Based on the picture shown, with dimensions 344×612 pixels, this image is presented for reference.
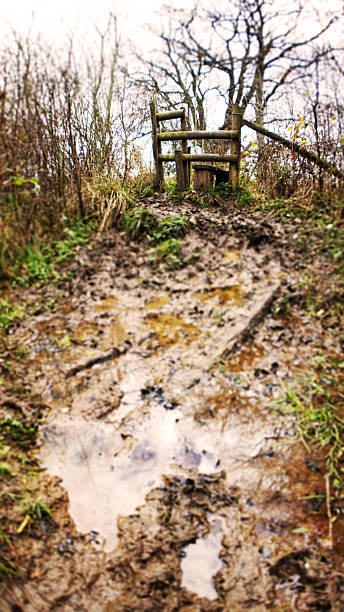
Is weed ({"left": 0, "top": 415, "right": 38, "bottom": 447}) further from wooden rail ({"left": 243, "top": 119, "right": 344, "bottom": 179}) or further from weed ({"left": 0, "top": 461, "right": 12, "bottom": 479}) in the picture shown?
wooden rail ({"left": 243, "top": 119, "right": 344, "bottom": 179})

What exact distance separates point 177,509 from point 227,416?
2.87 feet

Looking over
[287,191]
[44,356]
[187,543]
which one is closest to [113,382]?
[44,356]

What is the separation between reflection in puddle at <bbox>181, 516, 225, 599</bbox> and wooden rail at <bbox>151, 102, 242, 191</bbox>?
6103 mm

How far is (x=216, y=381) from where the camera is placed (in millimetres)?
3641

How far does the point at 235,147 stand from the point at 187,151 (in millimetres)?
1135

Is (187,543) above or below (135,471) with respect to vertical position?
below

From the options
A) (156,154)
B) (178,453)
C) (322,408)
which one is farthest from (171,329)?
(156,154)

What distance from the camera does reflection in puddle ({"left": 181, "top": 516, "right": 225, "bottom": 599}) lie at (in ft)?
8.61

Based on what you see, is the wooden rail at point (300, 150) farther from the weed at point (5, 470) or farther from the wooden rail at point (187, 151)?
the weed at point (5, 470)

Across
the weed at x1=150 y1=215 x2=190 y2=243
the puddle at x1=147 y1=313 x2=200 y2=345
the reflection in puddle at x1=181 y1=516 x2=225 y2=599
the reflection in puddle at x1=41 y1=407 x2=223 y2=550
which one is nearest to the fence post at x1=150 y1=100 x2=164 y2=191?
the weed at x1=150 y1=215 x2=190 y2=243

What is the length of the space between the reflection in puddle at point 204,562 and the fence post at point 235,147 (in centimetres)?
610

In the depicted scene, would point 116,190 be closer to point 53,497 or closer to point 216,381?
point 216,381

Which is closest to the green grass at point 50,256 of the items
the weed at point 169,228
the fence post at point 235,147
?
the weed at point 169,228

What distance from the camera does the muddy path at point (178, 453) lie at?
8.51 ft
